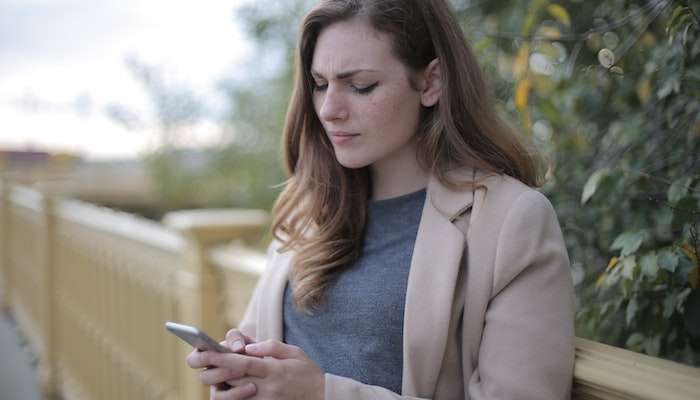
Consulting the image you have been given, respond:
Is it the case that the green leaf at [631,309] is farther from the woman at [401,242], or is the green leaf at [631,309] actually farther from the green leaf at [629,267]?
the woman at [401,242]

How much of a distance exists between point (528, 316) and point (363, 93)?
2.00ft

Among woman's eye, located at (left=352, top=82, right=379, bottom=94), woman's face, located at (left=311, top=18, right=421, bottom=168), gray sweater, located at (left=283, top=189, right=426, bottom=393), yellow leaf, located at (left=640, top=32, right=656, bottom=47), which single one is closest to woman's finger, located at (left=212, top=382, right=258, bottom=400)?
gray sweater, located at (left=283, top=189, right=426, bottom=393)

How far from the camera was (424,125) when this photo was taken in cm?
148

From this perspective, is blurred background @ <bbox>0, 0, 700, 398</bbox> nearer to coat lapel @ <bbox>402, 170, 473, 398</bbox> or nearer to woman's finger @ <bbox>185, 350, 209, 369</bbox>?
coat lapel @ <bbox>402, 170, 473, 398</bbox>

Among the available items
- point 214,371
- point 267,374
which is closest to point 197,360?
point 214,371

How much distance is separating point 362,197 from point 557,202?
0.84 meters

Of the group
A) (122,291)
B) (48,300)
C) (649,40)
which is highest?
(649,40)

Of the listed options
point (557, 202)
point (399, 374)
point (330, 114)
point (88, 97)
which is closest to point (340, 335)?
point (399, 374)

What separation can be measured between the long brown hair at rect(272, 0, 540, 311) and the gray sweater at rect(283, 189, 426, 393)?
46 millimetres

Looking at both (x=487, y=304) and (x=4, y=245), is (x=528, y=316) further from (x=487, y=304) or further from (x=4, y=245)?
(x=4, y=245)

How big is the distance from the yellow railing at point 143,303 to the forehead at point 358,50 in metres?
0.73

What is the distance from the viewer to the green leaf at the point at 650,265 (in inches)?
48.2

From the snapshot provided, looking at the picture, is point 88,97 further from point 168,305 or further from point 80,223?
point 168,305

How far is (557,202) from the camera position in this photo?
2.10 m
